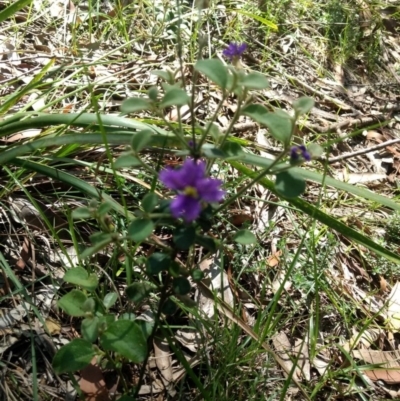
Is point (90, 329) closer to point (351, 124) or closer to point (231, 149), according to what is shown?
point (231, 149)

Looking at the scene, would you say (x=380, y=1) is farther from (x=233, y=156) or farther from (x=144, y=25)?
(x=233, y=156)

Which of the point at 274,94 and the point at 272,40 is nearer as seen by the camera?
the point at 274,94

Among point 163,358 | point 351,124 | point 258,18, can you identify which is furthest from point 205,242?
point 258,18

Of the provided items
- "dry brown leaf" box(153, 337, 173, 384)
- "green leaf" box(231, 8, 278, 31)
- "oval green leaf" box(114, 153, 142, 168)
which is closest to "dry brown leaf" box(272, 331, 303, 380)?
"dry brown leaf" box(153, 337, 173, 384)

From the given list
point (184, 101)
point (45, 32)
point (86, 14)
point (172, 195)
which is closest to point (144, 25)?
point (86, 14)

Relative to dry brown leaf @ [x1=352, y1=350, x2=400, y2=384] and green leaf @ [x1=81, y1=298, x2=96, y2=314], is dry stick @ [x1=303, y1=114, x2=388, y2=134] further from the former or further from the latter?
green leaf @ [x1=81, y1=298, x2=96, y2=314]

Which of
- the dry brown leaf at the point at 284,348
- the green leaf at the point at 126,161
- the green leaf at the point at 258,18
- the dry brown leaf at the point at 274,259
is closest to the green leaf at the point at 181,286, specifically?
the green leaf at the point at 126,161
